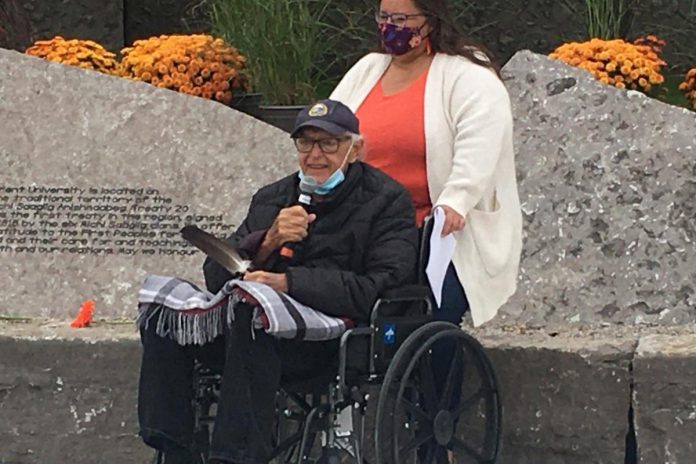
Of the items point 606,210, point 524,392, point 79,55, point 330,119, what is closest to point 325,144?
point 330,119

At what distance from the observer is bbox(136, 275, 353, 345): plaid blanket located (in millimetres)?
4352

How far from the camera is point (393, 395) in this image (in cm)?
453

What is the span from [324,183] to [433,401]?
0.74m

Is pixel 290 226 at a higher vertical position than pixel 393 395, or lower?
higher

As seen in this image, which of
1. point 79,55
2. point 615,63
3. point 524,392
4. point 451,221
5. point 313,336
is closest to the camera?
point 313,336

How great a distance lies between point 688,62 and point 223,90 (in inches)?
139

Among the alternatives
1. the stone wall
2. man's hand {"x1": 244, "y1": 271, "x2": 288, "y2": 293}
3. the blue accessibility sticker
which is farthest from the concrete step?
man's hand {"x1": 244, "y1": 271, "x2": 288, "y2": 293}

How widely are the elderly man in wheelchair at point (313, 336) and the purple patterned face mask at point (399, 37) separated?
0.36 meters

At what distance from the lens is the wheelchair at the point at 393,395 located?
450 cm

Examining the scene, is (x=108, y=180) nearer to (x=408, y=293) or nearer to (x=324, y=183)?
(x=324, y=183)

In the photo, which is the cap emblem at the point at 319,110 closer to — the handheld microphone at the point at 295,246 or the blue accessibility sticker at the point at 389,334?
the handheld microphone at the point at 295,246

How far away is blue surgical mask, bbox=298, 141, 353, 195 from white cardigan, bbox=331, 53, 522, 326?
12.9 inches

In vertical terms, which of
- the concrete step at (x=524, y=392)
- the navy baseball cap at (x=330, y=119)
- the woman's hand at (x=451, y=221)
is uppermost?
the navy baseball cap at (x=330, y=119)

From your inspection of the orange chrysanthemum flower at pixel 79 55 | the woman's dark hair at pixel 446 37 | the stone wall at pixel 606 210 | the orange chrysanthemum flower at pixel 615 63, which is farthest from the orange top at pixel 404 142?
the orange chrysanthemum flower at pixel 79 55
